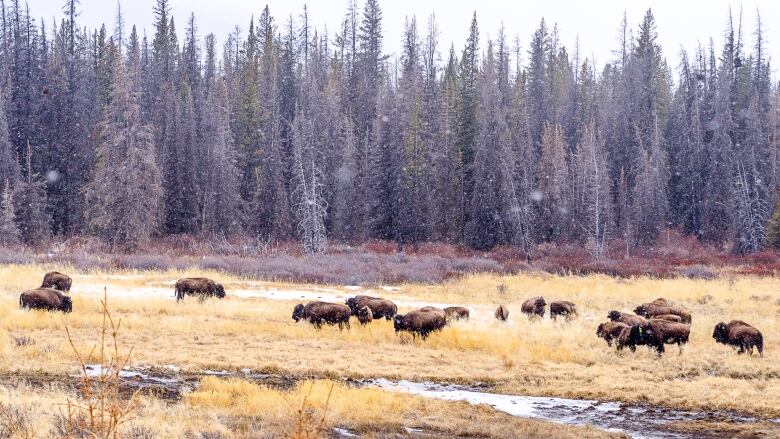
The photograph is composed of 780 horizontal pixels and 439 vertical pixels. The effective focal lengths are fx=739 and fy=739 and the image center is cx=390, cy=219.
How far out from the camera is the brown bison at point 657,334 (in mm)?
17672

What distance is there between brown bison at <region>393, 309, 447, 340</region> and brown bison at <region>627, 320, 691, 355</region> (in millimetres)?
4733

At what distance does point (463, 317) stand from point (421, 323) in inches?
148

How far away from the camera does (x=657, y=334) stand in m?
17.7

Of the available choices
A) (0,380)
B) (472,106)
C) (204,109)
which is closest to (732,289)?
(0,380)

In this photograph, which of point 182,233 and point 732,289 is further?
point 182,233

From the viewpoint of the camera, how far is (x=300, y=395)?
12672mm

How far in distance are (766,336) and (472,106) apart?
41.4 meters

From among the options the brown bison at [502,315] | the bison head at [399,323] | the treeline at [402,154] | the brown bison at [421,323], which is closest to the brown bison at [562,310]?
the brown bison at [502,315]

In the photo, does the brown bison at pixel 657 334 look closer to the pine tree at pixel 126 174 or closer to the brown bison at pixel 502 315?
the brown bison at pixel 502 315

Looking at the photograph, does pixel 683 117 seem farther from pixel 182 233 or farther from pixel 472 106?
pixel 182 233

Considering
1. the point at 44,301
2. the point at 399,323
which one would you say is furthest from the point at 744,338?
the point at 44,301

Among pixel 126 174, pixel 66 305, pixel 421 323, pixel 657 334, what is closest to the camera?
pixel 657 334

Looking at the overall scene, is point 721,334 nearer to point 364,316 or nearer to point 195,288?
point 364,316

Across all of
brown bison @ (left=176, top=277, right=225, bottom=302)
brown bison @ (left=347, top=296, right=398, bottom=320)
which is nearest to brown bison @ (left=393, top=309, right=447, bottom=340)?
brown bison @ (left=347, top=296, right=398, bottom=320)
